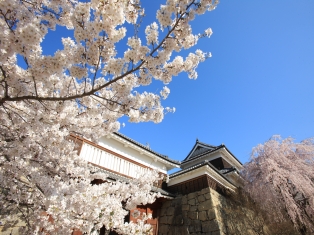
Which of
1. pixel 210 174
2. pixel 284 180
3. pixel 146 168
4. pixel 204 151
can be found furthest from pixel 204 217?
pixel 204 151

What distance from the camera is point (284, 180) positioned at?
7.32 meters

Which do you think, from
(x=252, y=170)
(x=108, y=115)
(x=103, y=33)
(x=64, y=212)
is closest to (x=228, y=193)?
(x=252, y=170)

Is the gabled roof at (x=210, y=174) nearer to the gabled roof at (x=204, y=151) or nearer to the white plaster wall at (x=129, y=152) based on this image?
the white plaster wall at (x=129, y=152)

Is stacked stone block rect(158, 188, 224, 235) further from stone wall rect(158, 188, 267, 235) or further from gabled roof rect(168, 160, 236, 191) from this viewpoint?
gabled roof rect(168, 160, 236, 191)

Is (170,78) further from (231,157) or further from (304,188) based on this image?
(231,157)

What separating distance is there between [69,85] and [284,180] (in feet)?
28.8

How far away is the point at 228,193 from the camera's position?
834 centimetres

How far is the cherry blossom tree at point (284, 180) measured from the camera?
22.4ft

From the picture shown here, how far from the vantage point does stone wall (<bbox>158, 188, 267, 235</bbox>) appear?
6.37 meters

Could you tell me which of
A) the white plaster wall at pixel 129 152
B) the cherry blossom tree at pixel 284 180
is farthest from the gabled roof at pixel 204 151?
the white plaster wall at pixel 129 152

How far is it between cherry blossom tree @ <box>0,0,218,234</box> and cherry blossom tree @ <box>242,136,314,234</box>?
21.3 ft

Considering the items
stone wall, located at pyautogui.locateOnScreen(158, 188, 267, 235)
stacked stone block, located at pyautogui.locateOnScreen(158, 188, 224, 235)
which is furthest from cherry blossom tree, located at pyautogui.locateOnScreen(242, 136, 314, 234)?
stacked stone block, located at pyautogui.locateOnScreen(158, 188, 224, 235)

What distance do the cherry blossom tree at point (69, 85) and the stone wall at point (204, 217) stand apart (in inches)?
163

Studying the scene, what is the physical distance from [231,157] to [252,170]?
5.77m
